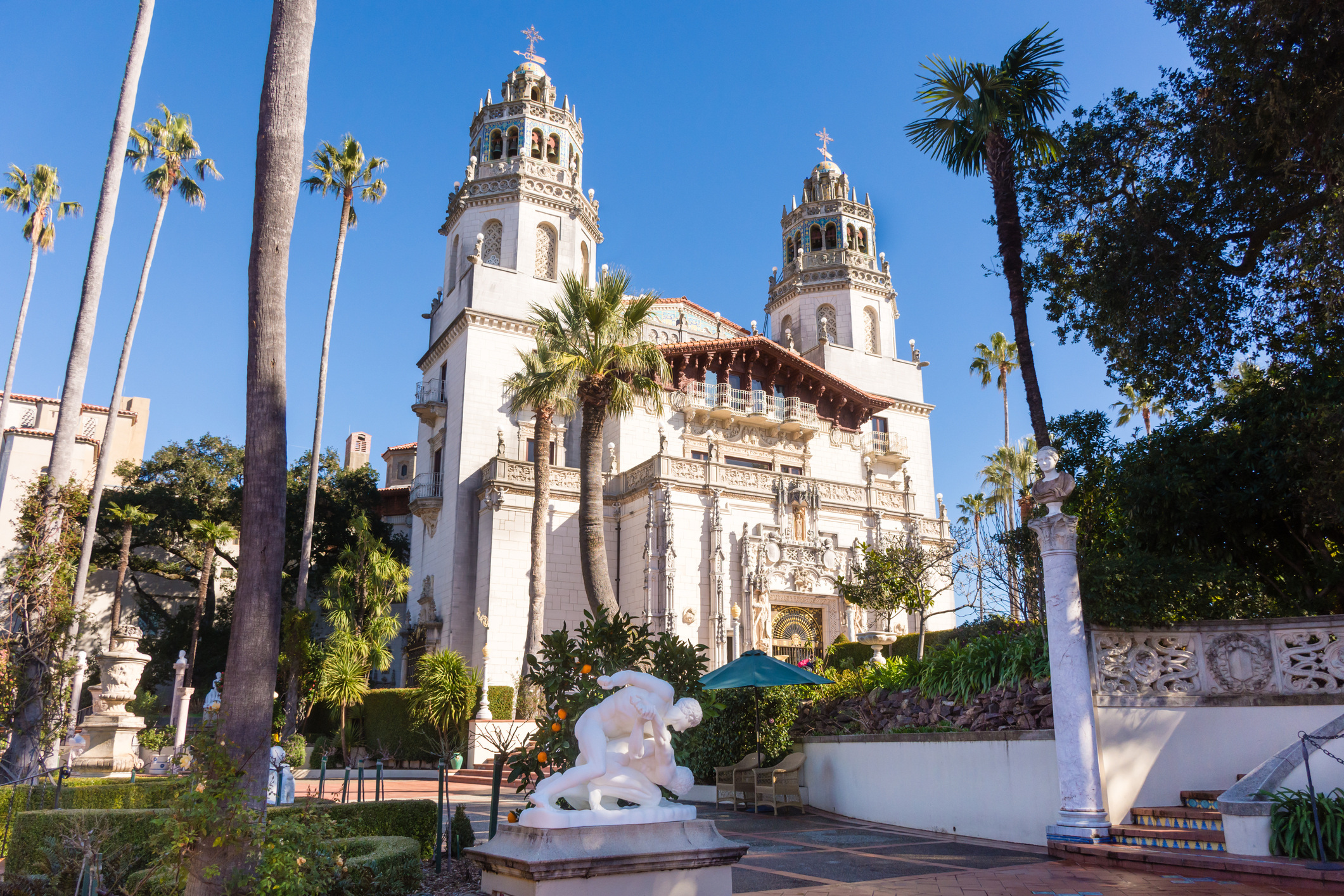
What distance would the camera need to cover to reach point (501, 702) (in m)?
26.1

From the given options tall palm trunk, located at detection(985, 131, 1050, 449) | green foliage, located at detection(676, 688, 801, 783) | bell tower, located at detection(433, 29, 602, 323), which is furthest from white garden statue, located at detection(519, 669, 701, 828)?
bell tower, located at detection(433, 29, 602, 323)

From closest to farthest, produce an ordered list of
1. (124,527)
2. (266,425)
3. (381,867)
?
(266,425) < (381,867) < (124,527)

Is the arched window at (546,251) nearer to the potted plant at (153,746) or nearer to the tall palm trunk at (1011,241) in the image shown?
the potted plant at (153,746)

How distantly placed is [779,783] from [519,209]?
2500 centimetres

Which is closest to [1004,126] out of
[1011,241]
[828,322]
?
[1011,241]

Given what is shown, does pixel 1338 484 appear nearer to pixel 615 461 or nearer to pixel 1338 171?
pixel 1338 171

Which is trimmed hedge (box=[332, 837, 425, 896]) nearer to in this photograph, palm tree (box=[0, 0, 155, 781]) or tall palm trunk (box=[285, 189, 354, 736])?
palm tree (box=[0, 0, 155, 781])

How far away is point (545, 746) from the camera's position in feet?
28.1

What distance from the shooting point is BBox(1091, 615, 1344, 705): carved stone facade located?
10242 mm

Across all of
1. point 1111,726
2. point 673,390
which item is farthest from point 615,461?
point 1111,726

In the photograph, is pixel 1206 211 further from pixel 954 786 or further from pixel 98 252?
pixel 98 252

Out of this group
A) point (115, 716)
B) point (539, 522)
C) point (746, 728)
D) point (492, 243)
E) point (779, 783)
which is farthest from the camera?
point (492, 243)

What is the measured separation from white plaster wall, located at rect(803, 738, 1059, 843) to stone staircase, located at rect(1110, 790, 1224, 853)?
93 cm

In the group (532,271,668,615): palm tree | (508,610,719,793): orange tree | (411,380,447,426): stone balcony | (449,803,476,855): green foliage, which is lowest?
(449,803,476,855): green foliage
